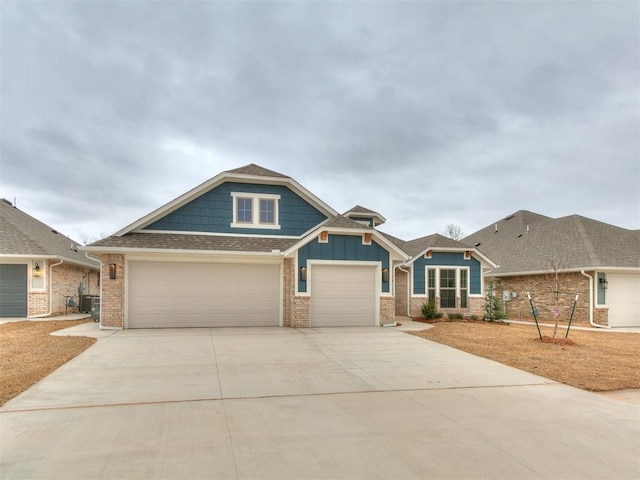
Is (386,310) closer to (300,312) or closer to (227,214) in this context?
(300,312)

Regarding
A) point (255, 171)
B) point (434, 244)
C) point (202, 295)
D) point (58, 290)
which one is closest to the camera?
point (202, 295)

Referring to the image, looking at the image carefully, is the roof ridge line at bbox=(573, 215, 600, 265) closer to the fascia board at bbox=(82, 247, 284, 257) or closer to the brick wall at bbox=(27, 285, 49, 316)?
the fascia board at bbox=(82, 247, 284, 257)

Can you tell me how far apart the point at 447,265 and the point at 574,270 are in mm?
5143

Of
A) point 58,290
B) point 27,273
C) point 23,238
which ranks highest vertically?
point 23,238

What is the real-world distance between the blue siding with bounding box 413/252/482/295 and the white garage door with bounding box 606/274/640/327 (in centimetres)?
509

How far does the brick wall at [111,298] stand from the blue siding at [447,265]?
11.8 m

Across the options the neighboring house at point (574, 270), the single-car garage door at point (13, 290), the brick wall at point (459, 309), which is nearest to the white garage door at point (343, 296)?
the brick wall at point (459, 309)

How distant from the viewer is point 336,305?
45.2ft

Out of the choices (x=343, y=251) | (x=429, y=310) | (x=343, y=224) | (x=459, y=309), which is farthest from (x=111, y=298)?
(x=459, y=309)

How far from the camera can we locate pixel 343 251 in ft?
45.0

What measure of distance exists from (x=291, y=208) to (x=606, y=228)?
52.1 ft

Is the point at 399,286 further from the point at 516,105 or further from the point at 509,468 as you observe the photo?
the point at 509,468

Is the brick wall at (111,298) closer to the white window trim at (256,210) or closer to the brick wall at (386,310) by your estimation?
the white window trim at (256,210)

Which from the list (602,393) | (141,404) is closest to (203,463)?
(141,404)
